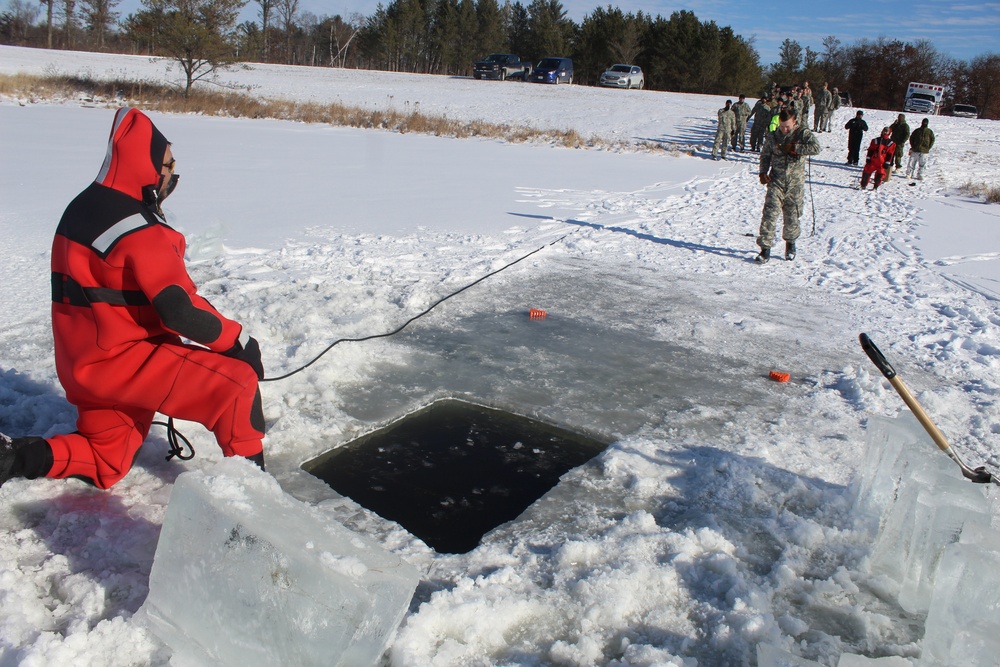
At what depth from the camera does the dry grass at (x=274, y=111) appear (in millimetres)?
23719

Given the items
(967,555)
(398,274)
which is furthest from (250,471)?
(398,274)

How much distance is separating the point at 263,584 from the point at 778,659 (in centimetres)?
147

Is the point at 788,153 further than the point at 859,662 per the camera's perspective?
Yes

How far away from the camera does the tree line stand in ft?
171

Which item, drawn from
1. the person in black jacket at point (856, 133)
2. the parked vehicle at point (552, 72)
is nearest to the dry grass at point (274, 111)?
the person in black jacket at point (856, 133)

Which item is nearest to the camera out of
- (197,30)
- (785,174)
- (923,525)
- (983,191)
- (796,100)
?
(923,525)

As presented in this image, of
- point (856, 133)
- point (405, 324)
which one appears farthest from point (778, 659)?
point (856, 133)

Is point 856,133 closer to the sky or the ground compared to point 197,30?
closer to the ground

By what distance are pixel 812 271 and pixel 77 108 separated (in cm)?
2244

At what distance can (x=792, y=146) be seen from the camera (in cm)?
836

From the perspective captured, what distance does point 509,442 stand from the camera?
13.4 feet

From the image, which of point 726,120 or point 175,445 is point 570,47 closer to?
point 726,120

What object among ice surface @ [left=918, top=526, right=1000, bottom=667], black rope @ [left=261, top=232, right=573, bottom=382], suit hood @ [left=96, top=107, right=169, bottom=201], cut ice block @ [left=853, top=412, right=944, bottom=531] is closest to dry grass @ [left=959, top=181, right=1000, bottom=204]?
black rope @ [left=261, top=232, right=573, bottom=382]

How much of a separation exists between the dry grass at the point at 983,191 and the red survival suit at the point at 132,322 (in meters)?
16.9
